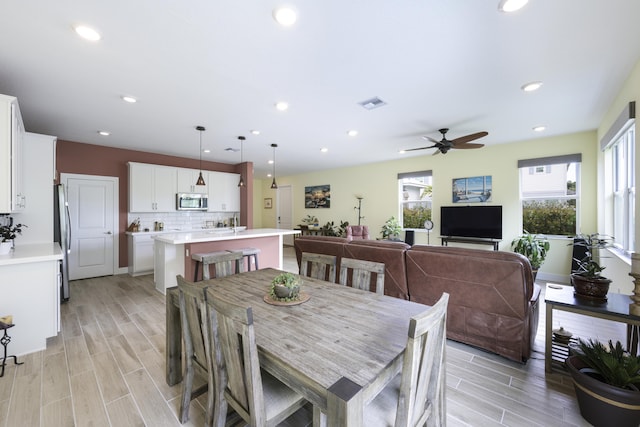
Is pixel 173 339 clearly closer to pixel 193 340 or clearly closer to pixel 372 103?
pixel 193 340

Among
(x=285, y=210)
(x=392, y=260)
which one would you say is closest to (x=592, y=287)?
(x=392, y=260)

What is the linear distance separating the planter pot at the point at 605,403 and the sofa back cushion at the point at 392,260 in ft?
4.68

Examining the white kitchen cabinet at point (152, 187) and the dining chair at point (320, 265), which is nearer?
the dining chair at point (320, 265)

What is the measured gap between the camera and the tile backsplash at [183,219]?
5.78 meters

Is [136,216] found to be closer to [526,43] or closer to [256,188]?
[256,188]

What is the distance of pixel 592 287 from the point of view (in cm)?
205

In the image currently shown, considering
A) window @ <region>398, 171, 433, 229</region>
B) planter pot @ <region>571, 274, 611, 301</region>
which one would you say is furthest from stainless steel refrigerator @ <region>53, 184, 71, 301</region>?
window @ <region>398, 171, 433, 229</region>

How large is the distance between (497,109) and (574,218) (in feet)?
9.87

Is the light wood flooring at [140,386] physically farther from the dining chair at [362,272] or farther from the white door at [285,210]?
the white door at [285,210]

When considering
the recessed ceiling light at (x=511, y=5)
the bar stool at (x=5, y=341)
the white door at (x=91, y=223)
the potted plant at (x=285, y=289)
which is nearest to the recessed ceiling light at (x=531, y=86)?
the recessed ceiling light at (x=511, y=5)

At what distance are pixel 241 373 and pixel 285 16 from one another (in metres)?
2.16

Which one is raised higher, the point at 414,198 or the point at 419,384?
the point at 414,198

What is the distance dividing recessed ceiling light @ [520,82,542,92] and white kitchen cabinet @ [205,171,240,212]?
20.0ft

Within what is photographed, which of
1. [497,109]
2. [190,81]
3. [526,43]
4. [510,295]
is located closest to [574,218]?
[497,109]
